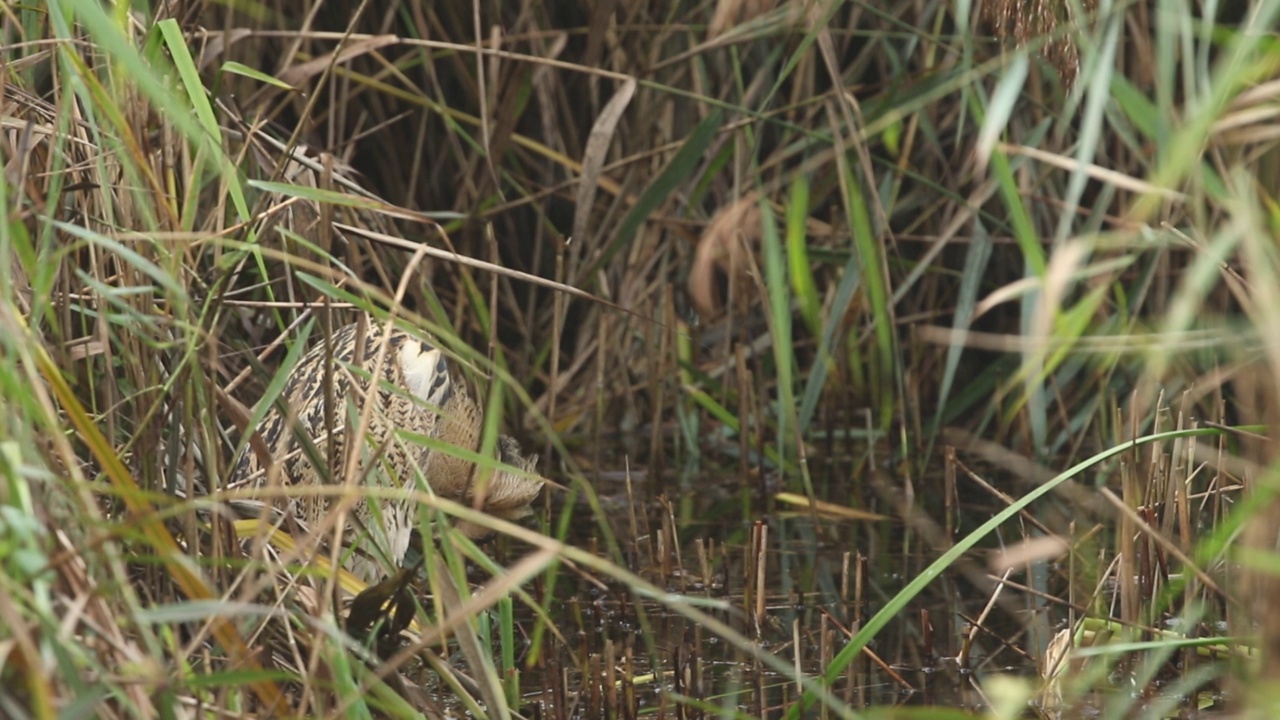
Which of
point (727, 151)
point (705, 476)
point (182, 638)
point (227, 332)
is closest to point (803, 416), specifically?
point (705, 476)

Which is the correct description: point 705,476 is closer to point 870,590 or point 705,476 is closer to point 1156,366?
point 870,590

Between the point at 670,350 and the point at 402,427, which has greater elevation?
the point at 402,427

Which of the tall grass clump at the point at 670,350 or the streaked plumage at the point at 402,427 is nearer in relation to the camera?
the tall grass clump at the point at 670,350

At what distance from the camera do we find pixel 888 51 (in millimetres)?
4297

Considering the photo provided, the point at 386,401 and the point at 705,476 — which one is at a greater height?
the point at 386,401

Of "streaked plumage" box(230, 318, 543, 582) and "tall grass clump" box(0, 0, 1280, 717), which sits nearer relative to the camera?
"tall grass clump" box(0, 0, 1280, 717)

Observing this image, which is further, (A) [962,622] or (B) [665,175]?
(B) [665,175]


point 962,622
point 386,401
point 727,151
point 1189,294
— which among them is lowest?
point 962,622

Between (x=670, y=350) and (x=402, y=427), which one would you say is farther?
(x=670, y=350)

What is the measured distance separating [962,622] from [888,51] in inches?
65.3

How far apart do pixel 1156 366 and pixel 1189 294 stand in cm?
21

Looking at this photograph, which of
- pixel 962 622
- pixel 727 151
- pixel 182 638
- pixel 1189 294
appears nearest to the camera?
pixel 1189 294

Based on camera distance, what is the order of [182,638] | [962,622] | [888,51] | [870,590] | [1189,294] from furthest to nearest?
[888,51] < [870,590] < [962,622] < [182,638] < [1189,294]

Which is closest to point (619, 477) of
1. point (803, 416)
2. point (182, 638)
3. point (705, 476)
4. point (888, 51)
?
point (705, 476)
